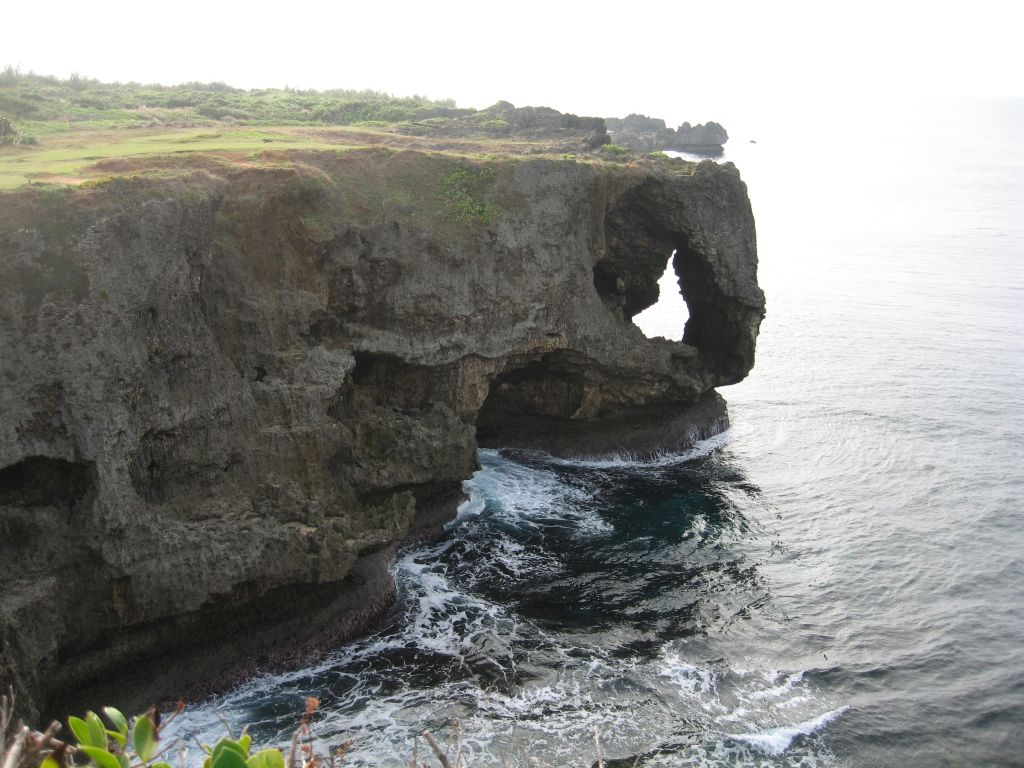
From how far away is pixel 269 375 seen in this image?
71.8 ft

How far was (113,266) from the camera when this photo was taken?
18.7 meters

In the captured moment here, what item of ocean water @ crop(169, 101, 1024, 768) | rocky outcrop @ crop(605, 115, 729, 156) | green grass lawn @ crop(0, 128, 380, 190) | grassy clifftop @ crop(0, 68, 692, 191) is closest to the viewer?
ocean water @ crop(169, 101, 1024, 768)

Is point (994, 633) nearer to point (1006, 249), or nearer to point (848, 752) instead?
point (848, 752)

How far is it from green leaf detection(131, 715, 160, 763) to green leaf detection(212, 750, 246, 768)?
0.53 metres

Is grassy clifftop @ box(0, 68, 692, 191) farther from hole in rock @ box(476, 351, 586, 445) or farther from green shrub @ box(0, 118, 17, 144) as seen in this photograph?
hole in rock @ box(476, 351, 586, 445)

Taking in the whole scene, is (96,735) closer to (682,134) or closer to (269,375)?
(269,375)

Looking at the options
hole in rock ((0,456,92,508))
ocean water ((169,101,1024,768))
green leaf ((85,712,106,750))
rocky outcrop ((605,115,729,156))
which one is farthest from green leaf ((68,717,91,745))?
rocky outcrop ((605,115,729,156))

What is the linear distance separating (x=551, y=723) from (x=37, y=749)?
596 inches

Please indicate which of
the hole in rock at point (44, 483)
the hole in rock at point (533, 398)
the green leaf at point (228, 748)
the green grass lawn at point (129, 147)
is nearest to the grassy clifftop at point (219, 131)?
the green grass lawn at point (129, 147)

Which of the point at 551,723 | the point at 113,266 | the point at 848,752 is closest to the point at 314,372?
the point at 113,266

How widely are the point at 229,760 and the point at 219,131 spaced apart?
31740 millimetres

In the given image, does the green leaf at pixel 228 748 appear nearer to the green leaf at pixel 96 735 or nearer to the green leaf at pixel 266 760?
the green leaf at pixel 266 760

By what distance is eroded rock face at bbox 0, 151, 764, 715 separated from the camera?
58.5 feet

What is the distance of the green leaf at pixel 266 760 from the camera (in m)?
5.11
